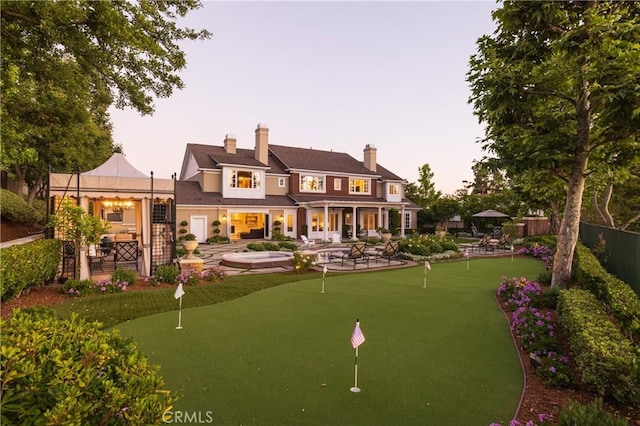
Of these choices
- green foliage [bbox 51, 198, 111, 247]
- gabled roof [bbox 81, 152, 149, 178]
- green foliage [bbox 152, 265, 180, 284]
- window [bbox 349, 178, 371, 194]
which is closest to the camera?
green foliage [bbox 51, 198, 111, 247]

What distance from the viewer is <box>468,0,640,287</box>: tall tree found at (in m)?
Result: 6.48

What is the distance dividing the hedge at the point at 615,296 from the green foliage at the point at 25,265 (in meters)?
12.6

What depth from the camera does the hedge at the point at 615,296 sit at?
5834 mm

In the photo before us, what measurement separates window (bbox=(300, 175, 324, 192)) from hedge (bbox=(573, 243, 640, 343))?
25.0 m

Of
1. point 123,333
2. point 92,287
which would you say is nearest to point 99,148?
point 92,287

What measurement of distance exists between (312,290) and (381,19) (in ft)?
45.5

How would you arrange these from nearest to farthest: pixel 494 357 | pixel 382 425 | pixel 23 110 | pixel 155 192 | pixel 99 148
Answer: pixel 382 425 → pixel 494 357 → pixel 23 110 → pixel 155 192 → pixel 99 148

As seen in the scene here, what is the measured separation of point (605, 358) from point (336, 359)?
3.78 meters

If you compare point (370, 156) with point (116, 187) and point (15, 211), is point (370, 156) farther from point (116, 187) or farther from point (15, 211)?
point (15, 211)

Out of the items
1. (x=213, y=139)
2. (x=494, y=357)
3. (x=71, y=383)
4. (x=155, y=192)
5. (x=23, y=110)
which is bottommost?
(x=494, y=357)

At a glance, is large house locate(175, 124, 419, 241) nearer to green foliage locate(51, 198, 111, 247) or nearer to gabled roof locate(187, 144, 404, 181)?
gabled roof locate(187, 144, 404, 181)

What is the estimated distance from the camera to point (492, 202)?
37.0m

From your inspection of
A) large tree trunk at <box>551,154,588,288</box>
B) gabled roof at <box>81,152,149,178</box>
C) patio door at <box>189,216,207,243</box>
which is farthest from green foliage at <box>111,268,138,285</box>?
patio door at <box>189,216,207,243</box>

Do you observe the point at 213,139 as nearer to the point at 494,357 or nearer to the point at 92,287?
the point at 92,287
